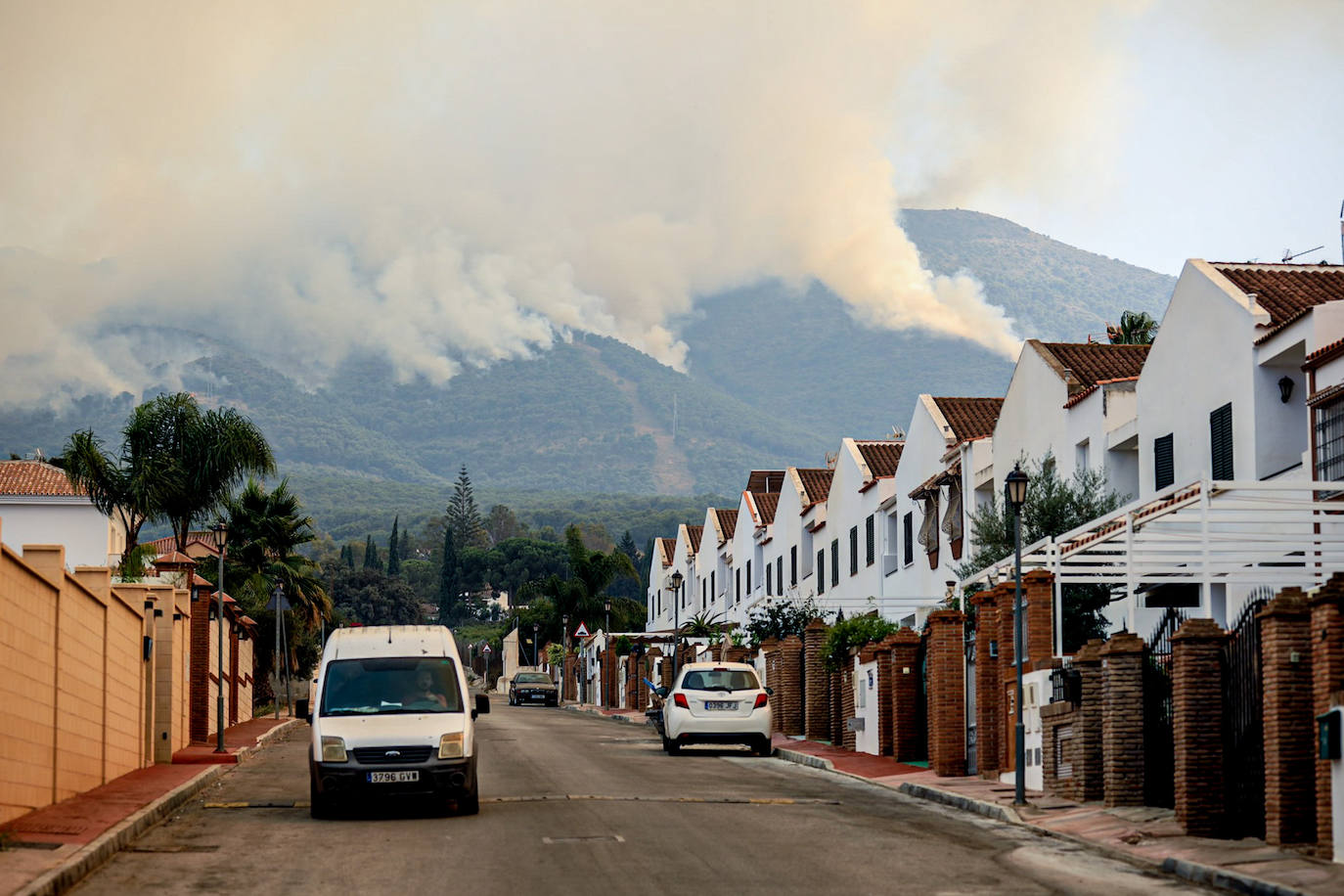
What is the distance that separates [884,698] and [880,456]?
2051 centimetres

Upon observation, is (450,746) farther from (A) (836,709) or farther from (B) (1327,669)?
(A) (836,709)

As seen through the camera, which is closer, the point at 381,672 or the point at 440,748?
the point at 440,748

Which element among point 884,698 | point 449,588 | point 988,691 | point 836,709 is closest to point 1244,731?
point 988,691

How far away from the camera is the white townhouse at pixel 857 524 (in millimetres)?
46438

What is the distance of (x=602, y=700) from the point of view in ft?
253

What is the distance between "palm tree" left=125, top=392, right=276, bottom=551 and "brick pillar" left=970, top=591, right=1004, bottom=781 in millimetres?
25232

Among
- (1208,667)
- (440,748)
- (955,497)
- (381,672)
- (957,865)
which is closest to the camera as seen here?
(957,865)

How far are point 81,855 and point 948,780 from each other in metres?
13.5

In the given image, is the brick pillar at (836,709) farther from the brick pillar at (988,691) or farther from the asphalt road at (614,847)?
the asphalt road at (614,847)

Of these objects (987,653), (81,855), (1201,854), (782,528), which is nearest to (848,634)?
(987,653)

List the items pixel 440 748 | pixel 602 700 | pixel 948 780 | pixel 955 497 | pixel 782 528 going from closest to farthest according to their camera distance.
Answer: pixel 440 748
pixel 948 780
pixel 955 497
pixel 782 528
pixel 602 700

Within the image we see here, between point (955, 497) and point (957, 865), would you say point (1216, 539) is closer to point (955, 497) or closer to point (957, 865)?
point (957, 865)

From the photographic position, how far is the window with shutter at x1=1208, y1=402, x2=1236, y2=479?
25719 millimetres

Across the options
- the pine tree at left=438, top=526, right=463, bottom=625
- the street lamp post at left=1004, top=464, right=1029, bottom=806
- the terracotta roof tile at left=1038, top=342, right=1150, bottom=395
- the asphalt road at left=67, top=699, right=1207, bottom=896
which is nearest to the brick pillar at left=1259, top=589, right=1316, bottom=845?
the asphalt road at left=67, top=699, right=1207, bottom=896
